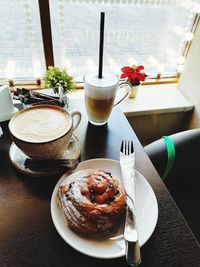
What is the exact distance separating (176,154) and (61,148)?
21.3 inches

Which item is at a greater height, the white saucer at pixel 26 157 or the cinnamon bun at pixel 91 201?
the cinnamon bun at pixel 91 201

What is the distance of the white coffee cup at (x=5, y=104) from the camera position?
0.85m

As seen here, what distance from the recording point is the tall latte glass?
825mm

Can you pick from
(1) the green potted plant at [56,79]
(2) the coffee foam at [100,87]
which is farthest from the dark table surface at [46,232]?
(1) the green potted plant at [56,79]

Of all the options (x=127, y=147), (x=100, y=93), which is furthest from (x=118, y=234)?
(x=100, y=93)

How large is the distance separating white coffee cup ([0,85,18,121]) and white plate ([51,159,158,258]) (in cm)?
41

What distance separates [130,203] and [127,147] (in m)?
0.24

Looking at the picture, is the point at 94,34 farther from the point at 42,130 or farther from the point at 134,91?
the point at 42,130

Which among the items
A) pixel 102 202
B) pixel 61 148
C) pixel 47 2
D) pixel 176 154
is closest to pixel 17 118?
pixel 61 148

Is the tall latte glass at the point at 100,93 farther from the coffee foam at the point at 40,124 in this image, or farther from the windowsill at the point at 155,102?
the windowsill at the point at 155,102

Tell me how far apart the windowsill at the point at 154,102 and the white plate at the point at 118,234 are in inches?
34.4

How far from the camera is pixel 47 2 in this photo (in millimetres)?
1230

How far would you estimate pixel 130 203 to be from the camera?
22.9 inches

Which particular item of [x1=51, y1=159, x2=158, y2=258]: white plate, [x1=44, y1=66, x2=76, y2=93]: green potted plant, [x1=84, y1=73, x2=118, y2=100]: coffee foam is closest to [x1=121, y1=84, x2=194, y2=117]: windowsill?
[x1=44, y1=66, x2=76, y2=93]: green potted plant
